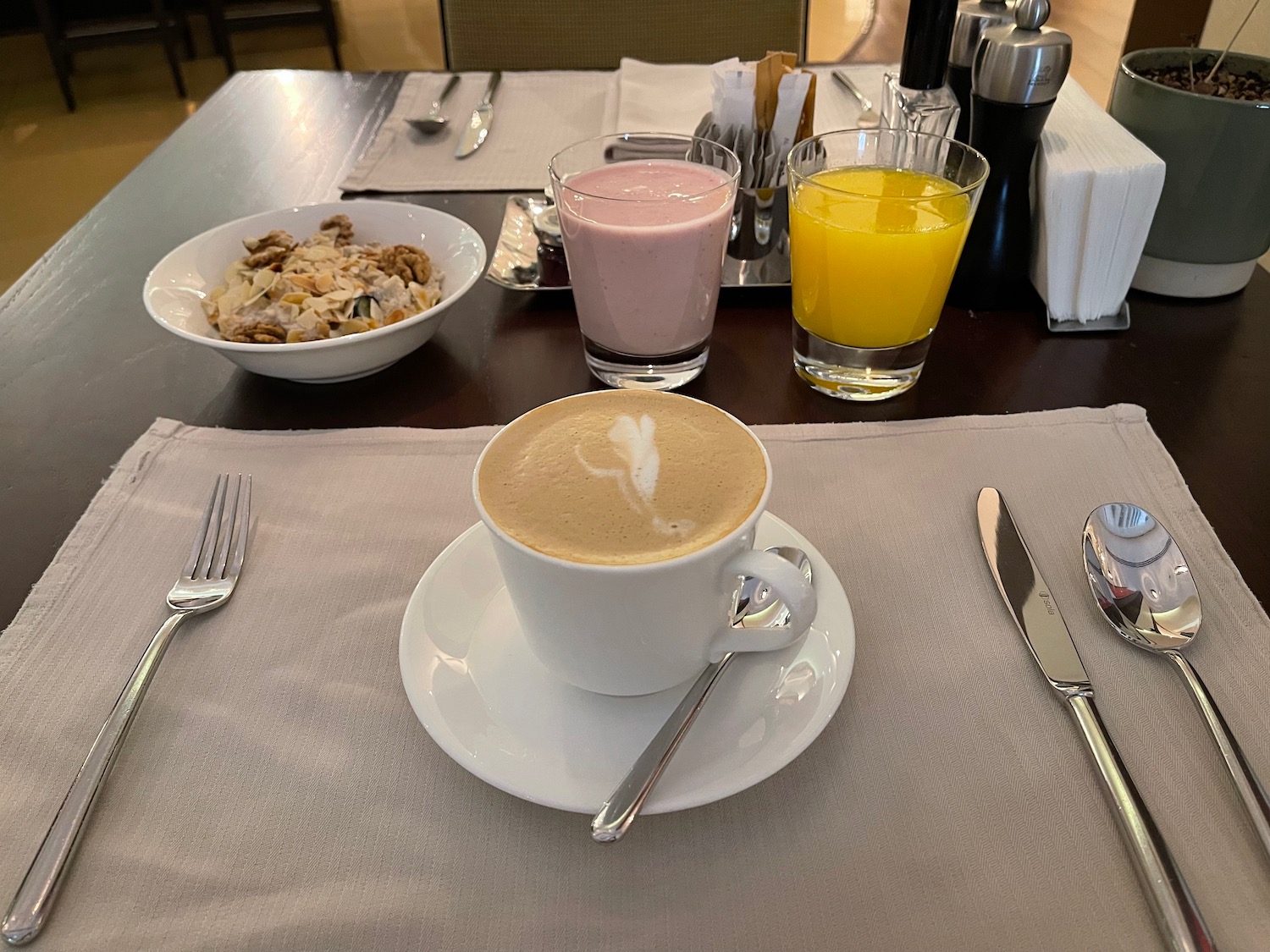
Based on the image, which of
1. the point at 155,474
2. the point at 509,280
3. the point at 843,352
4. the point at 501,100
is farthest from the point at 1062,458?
the point at 501,100

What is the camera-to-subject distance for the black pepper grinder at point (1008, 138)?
31.8 inches

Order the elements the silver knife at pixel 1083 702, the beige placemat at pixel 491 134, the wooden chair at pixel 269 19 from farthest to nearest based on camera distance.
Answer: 1. the wooden chair at pixel 269 19
2. the beige placemat at pixel 491 134
3. the silver knife at pixel 1083 702

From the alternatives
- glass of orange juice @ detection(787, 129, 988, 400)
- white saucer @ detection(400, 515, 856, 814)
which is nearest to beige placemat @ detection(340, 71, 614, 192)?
glass of orange juice @ detection(787, 129, 988, 400)

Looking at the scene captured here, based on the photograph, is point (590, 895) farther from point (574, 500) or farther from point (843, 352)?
point (843, 352)

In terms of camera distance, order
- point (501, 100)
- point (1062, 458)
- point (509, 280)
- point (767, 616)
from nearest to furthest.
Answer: point (767, 616) → point (1062, 458) → point (509, 280) → point (501, 100)

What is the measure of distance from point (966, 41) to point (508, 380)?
0.64 meters

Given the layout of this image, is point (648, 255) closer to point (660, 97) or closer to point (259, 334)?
point (259, 334)

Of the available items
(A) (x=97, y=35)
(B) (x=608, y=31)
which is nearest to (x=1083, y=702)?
(B) (x=608, y=31)

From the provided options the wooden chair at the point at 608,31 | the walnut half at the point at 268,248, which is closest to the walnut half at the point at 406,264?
the walnut half at the point at 268,248

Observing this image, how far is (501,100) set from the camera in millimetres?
1452

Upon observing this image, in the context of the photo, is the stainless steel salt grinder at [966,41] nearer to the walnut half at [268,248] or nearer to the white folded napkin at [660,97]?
the white folded napkin at [660,97]

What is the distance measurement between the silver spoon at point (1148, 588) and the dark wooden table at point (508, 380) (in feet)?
0.24

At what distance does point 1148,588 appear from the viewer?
0.60 meters

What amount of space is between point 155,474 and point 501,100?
38.4 inches
